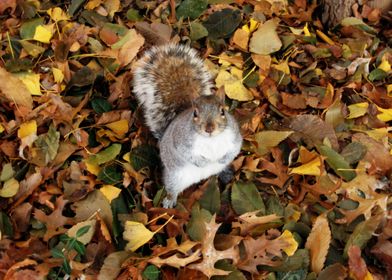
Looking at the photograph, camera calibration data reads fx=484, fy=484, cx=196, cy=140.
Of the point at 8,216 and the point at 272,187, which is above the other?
the point at 8,216

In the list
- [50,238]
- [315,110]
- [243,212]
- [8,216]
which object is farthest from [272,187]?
[8,216]

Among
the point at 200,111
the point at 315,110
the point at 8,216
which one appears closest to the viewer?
the point at 200,111

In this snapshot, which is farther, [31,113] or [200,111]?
[31,113]

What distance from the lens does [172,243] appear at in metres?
1.73

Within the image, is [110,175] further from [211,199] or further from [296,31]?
[296,31]

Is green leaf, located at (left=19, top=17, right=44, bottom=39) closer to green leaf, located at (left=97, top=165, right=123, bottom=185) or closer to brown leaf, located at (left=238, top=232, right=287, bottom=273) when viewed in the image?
green leaf, located at (left=97, top=165, right=123, bottom=185)

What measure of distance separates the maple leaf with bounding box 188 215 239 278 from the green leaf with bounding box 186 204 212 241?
3.4 inches

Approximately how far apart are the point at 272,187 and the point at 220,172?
8.8 inches

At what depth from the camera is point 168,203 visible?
1947 millimetres

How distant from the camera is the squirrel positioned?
1.73m

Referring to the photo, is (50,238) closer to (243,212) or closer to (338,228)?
(243,212)

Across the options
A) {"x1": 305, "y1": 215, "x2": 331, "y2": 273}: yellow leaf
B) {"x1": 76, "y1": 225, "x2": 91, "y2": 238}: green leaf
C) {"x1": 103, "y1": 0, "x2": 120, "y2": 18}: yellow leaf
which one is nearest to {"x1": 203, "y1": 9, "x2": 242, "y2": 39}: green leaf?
{"x1": 103, "y1": 0, "x2": 120, "y2": 18}: yellow leaf

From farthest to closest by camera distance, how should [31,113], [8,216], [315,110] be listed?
1. [315,110]
2. [31,113]
3. [8,216]

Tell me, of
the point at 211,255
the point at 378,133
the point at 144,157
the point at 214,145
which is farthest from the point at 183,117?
the point at 378,133
